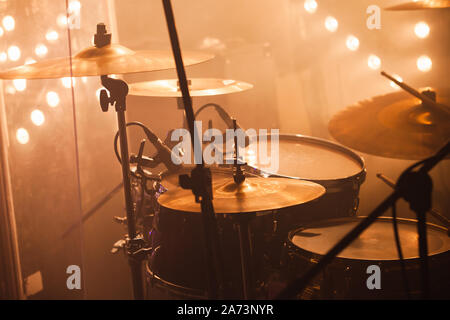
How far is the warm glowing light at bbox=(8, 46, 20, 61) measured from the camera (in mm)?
1454

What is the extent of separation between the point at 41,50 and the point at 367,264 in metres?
1.28

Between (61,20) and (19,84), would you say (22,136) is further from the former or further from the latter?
(61,20)

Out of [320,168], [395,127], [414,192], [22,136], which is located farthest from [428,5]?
[22,136]

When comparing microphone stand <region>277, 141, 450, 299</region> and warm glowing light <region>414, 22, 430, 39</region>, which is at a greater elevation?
warm glowing light <region>414, 22, 430, 39</region>

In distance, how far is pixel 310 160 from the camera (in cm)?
168

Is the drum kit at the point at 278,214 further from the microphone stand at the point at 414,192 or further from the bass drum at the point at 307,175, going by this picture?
the microphone stand at the point at 414,192

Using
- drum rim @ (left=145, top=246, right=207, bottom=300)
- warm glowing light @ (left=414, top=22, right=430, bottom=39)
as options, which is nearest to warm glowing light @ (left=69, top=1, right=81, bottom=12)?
drum rim @ (left=145, top=246, right=207, bottom=300)

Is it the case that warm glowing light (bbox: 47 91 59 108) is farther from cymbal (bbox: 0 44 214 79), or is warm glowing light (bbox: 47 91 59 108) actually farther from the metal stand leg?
the metal stand leg

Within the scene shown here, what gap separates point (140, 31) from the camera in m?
2.17

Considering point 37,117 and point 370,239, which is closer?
point 370,239

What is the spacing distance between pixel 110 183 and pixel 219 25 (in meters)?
0.93

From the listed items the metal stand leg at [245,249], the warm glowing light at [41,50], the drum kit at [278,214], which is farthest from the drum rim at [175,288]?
the warm glowing light at [41,50]

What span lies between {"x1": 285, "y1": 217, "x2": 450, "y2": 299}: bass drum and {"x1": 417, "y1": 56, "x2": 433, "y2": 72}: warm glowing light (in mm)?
983
